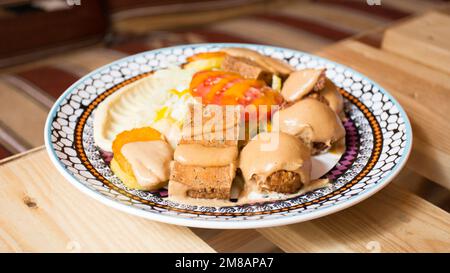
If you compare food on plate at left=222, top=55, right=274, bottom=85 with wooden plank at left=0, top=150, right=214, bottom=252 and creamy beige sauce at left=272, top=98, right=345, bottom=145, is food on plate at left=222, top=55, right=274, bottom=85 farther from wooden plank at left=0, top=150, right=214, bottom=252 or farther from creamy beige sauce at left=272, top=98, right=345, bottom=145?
wooden plank at left=0, top=150, right=214, bottom=252

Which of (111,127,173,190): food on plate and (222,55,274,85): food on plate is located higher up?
(222,55,274,85): food on plate

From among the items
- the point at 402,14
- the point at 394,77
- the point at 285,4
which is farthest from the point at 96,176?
the point at 285,4

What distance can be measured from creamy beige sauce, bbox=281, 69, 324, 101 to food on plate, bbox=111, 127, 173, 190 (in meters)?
0.30

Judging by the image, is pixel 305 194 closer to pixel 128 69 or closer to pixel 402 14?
pixel 128 69

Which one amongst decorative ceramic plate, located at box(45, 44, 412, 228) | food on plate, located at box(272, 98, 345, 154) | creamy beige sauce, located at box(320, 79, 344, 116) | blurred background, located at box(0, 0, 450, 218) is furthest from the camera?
blurred background, located at box(0, 0, 450, 218)

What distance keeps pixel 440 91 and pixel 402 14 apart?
0.99 m

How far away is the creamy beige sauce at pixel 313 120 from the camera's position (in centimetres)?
91

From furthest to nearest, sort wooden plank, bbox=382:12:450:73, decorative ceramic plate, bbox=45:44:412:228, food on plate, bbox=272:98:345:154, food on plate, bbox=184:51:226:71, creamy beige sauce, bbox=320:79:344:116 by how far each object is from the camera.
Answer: wooden plank, bbox=382:12:450:73, food on plate, bbox=184:51:226:71, creamy beige sauce, bbox=320:79:344:116, food on plate, bbox=272:98:345:154, decorative ceramic plate, bbox=45:44:412:228

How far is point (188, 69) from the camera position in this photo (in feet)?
3.71

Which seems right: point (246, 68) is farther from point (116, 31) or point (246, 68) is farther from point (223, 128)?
point (116, 31)

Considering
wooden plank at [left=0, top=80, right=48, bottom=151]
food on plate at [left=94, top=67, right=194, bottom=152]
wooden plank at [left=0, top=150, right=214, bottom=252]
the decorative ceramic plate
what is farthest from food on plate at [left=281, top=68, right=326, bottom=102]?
wooden plank at [left=0, top=80, right=48, bottom=151]

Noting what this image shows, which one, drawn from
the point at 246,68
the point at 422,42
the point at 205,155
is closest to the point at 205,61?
the point at 246,68

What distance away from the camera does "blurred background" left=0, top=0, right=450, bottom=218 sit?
1.43 meters

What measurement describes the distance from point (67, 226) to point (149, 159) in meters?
0.17
